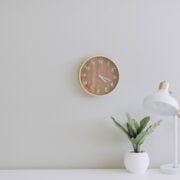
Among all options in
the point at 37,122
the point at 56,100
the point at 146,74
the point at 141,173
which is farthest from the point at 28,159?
the point at 146,74

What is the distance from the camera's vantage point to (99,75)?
5.90 feet

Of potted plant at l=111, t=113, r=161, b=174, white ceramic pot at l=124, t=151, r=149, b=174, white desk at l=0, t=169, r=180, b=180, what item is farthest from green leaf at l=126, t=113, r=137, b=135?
white desk at l=0, t=169, r=180, b=180

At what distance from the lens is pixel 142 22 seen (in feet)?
6.00

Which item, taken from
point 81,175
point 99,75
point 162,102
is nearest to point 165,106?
point 162,102

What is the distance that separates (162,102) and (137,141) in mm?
305

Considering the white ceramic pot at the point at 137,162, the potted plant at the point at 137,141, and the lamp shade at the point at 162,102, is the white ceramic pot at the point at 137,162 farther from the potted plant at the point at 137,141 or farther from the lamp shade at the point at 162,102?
the lamp shade at the point at 162,102

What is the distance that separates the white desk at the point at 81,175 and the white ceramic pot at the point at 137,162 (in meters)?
0.03

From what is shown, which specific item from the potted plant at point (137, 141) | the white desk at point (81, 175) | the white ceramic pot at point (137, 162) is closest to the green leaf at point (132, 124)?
the potted plant at point (137, 141)

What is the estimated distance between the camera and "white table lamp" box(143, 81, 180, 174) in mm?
1460

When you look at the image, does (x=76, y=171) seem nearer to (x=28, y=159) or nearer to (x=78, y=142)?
(x=78, y=142)

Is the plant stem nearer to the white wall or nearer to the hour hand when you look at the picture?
the white wall

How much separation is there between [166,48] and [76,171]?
864 millimetres

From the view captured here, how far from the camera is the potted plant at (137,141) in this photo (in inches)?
64.2

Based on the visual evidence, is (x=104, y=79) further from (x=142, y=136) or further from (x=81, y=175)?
(x=81, y=175)
